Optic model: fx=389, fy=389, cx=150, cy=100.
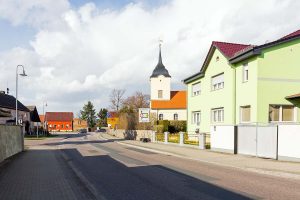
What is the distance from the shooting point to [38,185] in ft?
38.4

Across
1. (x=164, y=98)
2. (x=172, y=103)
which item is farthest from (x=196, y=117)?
(x=164, y=98)

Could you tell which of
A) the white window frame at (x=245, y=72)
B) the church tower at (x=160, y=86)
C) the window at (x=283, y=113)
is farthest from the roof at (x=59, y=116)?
the window at (x=283, y=113)

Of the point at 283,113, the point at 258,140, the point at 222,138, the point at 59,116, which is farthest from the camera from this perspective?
the point at 59,116

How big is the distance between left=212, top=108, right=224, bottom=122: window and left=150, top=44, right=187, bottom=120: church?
37123 mm

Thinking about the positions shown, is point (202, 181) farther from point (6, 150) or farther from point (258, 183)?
point (6, 150)

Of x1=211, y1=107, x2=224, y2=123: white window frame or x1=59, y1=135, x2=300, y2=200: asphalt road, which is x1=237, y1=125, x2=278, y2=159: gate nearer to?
x1=59, y1=135, x2=300, y2=200: asphalt road

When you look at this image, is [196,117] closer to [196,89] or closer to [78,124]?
[196,89]

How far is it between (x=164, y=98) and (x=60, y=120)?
3316 inches

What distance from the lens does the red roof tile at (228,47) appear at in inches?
1167

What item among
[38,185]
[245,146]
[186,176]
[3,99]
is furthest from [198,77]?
[3,99]

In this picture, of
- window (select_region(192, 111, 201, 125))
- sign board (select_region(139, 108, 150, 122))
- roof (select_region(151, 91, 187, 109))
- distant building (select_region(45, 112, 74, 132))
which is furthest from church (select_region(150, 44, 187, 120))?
distant building (select_region(45, 112, 74, 132))

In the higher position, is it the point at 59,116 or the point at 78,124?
the point at 59,116

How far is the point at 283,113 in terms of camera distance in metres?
25.3

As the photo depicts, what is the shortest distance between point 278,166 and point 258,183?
4.73 m
